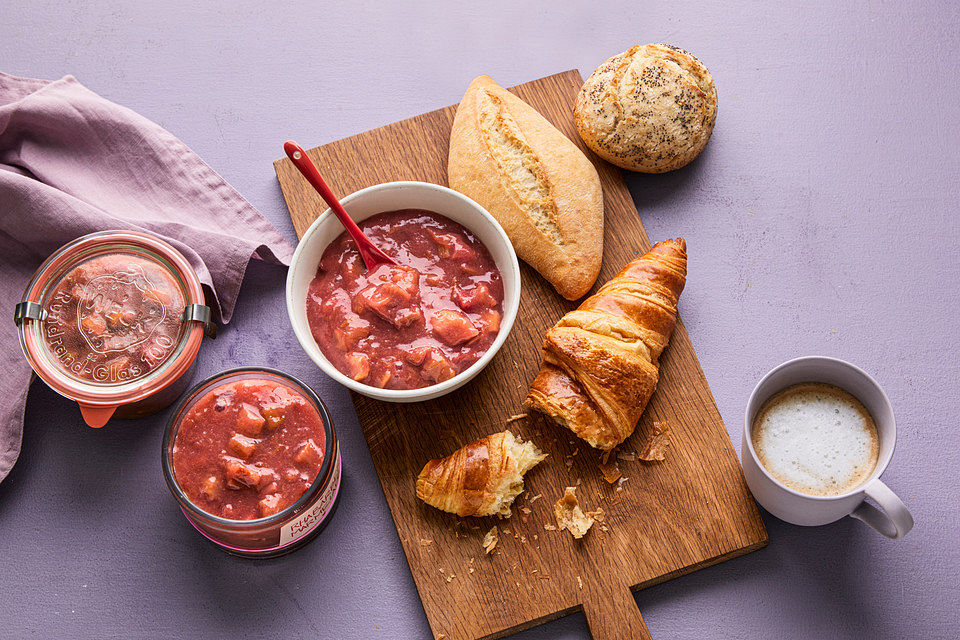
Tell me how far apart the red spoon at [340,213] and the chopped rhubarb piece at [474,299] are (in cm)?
24

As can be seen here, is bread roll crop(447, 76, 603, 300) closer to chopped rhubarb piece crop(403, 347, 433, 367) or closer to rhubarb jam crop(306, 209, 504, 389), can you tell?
rhubarb jam crop(306, 209, 504, 389)

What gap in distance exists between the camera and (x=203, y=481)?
2389mm

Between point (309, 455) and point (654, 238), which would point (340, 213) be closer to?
point (309, 455)

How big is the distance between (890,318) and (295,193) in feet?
7.44

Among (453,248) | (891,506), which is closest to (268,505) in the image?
(453,248)

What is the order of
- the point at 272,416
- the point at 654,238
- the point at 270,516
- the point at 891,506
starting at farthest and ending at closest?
1. the point at 654,238
2. the point at 272,416
3. the point at 270,516
4. the point at 891,506

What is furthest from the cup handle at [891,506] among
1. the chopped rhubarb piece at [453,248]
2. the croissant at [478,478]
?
the chopped rhubarb piece at [453,248]

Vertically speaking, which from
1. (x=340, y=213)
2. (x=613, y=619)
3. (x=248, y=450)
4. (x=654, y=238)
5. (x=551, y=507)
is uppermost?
(x=340, y=213)

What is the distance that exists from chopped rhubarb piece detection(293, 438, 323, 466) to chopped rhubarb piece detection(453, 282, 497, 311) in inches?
24.9

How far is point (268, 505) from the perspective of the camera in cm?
236

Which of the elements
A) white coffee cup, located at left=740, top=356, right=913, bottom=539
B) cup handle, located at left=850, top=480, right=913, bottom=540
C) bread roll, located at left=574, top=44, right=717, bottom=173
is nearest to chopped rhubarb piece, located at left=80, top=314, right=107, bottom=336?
bread roll, located at left=574, top=44, right=717, bottom=173

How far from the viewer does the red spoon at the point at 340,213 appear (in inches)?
96.3

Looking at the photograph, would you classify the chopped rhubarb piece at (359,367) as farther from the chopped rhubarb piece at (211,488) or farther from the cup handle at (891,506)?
the cup handle at (891,506)

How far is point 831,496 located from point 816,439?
20cm
